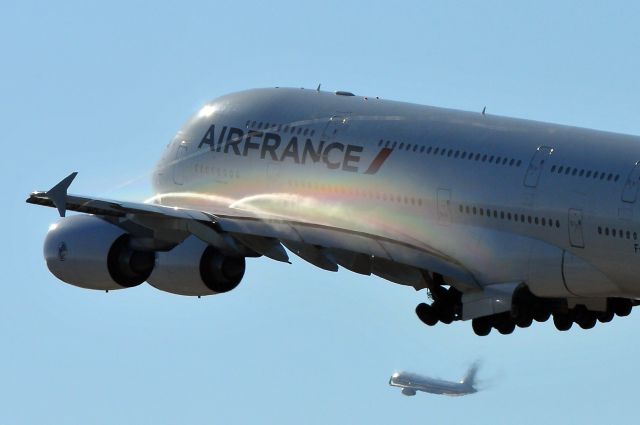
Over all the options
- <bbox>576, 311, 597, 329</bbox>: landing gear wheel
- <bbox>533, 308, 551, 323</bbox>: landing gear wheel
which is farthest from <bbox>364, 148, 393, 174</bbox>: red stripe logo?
<bbox>576, 311, 597, 329</bbox>: landing gear wheel

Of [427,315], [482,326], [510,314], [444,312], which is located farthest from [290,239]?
[510,314]

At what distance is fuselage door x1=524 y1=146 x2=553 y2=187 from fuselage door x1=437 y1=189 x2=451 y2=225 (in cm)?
235

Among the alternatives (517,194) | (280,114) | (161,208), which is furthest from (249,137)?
(517,194)

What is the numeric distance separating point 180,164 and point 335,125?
632cm

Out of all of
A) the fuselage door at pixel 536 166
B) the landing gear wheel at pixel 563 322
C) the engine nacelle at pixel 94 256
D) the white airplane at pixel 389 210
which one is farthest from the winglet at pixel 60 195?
the landing gear wheel at pixel 563 322

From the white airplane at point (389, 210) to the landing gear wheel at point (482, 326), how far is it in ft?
0.13

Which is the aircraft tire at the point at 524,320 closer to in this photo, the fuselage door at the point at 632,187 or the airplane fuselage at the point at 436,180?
the airplane fuselage at the point at 436,180

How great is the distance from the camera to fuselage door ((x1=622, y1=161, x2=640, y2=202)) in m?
55.5

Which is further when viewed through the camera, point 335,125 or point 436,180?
point 335,125

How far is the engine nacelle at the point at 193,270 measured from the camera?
212 feet

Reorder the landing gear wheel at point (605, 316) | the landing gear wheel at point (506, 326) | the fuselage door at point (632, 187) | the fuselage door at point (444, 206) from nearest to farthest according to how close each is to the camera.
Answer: the fuselage door at point (632, 187) → the fuselage door at point (444, 206) → the landing gear wheel at point (506, 326) → the landing gear wheel at point (605, 316)

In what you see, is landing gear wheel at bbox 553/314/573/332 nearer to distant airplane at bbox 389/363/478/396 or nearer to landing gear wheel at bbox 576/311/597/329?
landing gear wheel at bbox 576/311/597/329

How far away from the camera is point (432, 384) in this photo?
66312 mm

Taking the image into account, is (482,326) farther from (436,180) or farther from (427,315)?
(436,180)
